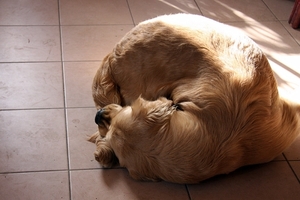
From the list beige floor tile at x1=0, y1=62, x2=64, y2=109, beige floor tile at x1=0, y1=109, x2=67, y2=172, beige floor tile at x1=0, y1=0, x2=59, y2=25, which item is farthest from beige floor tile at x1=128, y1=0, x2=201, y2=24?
beige floor tile at x1=0, y1=109, x2=67, y2=172

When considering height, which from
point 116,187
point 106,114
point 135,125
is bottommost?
point 116,187

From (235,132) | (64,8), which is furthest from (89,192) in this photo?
(64,8)

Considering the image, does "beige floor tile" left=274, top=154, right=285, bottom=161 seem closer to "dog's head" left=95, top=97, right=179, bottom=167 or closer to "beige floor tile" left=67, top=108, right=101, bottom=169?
"dog's head" left=95, top=97, right=179, bottom=167

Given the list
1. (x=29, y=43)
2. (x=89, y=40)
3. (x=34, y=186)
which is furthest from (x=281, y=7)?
(x=34, y=186)

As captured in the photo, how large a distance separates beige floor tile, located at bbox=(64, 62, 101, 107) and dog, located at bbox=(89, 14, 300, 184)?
299 millimetres

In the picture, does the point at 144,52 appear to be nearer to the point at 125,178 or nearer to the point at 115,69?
the point at 115,69

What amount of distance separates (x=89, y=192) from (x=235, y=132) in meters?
0.67

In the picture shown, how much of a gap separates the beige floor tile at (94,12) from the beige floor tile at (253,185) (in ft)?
4.63

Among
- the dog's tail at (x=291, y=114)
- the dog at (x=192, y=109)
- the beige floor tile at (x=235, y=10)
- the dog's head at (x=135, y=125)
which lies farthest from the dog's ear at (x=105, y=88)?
the beige floor tile at (x=235, y=10)

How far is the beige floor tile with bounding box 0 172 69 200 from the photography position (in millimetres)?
1868

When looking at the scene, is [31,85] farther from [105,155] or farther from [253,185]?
[253,185]

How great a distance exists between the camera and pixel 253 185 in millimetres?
2029

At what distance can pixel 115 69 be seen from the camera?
213 cm

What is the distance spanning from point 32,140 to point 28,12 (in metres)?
1.23
